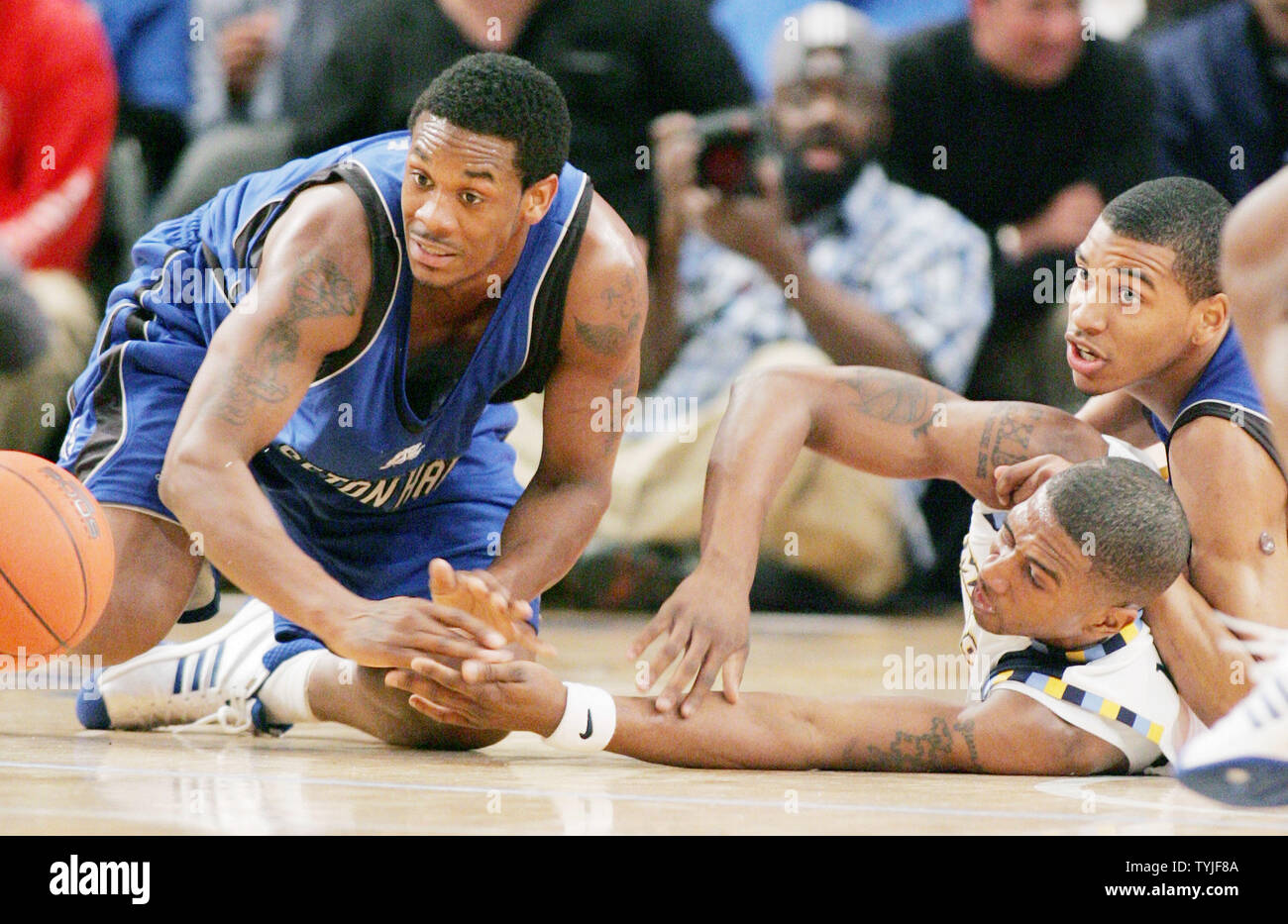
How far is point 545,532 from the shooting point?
135 inches

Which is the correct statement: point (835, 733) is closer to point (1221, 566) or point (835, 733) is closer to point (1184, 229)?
point (1221, 566)

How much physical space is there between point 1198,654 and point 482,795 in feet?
4.61

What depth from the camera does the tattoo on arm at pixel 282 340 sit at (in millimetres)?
3090

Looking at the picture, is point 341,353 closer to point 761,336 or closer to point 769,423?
point 769,423

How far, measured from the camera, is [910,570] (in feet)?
20.8

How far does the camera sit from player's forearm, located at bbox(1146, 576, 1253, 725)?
3207mm

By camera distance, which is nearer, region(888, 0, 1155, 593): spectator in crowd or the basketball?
the basketball

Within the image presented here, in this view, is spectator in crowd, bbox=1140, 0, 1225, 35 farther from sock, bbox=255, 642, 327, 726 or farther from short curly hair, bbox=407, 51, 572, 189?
sock, bbox=255, 642, 327, 726

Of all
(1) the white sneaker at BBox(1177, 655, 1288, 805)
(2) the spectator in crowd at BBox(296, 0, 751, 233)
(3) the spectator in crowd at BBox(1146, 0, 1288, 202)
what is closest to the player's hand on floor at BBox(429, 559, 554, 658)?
(1) the white sneaker at BBox(1177, 655, 1288, 805)

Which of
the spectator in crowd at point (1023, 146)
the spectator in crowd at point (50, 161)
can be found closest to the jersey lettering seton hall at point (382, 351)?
the spectator in crowd at point (50, 161)

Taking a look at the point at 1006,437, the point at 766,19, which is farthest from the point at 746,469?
the point at 766,19

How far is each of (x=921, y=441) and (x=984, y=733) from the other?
66cm

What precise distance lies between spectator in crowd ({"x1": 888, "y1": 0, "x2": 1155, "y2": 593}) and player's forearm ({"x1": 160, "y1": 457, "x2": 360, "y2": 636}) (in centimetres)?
354
